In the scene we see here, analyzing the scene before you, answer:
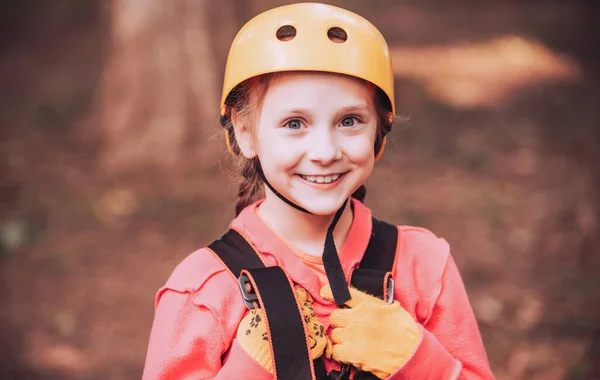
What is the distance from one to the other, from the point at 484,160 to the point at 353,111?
6.24m

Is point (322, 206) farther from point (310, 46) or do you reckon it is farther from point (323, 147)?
point (310, 46)

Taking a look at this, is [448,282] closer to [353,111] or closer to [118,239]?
[353,111]

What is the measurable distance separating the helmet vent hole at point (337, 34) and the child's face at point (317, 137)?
15cm

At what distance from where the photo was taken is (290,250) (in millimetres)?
2637

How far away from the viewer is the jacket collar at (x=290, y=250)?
2.58 meters

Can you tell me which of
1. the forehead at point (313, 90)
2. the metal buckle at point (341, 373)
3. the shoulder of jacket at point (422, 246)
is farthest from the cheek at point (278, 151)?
the metal buckle at point (341, 373)

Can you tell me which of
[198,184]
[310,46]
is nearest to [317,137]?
[310,46]

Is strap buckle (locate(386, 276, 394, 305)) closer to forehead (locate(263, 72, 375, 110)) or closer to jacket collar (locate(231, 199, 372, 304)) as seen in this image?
jacket collar (locate(231, 199, 372, 304))

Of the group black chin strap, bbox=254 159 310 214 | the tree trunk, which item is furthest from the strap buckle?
the tree trunk

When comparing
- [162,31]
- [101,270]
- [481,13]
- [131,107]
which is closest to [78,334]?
[101,270]

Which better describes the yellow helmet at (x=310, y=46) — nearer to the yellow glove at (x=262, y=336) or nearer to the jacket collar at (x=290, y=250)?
the jacket collar at (x=290, y=250)

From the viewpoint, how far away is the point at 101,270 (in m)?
6.59

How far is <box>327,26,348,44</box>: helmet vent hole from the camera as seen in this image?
2535 mm

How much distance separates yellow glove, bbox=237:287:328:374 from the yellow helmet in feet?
2.45
